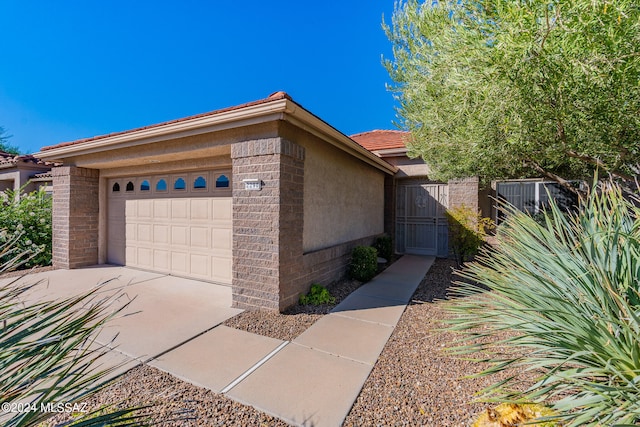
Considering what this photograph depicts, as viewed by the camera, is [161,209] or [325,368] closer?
[325,368]

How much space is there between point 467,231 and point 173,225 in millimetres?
7389

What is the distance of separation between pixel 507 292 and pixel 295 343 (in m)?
2.54

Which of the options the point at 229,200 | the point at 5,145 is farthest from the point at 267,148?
the point at 5,145

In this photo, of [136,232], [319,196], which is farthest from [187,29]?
[319,196]

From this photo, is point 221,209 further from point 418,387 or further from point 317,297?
point 418,387

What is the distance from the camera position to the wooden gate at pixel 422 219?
9.57 m

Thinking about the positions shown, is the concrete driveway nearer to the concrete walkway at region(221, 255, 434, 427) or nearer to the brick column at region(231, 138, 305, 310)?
the brick column at region(231, 138, 305, 310)

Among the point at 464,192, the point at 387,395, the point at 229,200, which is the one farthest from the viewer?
the point at 464,192

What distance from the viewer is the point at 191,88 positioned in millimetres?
17859

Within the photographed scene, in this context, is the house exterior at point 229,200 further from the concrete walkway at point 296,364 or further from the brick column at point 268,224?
the concrete walkway at point 296,364

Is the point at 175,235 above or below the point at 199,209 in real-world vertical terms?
below

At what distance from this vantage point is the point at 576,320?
1676mm

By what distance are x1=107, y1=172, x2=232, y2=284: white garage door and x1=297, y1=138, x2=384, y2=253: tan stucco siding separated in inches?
71.9

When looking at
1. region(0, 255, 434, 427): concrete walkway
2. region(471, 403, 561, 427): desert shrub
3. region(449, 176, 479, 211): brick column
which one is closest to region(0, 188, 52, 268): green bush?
region(0, 255, 434, 427): concrete walkway
